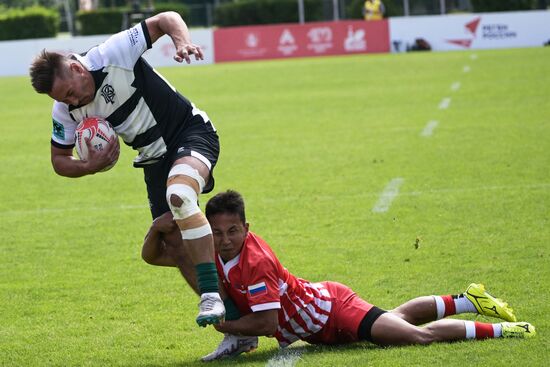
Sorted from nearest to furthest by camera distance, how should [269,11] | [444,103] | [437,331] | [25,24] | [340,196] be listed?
[437,331], [340,196], [444,103], [25,24], [269,11]

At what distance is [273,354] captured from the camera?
654 cm

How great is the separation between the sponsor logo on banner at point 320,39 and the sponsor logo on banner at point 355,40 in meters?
0.64

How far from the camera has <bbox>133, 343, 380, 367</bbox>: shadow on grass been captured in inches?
250

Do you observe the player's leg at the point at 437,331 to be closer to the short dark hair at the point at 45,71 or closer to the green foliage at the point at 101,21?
the short dark hair at the point at 45,71

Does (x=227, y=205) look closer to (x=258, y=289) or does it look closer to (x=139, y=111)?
(x=258, y=289)

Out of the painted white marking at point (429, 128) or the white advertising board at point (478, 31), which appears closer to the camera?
the painted white marking at point (429, 128)

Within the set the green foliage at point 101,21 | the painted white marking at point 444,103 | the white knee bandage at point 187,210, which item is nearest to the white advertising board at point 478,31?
the painted white marking at point 444,103

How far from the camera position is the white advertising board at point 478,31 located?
37.2m

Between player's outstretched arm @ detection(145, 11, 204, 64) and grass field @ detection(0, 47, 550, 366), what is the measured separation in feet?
6.20

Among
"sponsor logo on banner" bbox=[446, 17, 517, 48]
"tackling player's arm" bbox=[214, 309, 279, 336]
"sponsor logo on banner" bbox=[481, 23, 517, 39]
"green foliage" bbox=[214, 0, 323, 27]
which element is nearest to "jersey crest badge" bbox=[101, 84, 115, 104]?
"tackling player's arm" bbox=[214, 309, 279, 336]

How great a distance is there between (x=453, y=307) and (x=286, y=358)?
1.22m

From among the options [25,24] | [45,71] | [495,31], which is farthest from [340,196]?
[25,24]

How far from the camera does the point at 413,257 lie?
30.1 feet

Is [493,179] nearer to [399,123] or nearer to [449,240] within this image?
[449,240]
